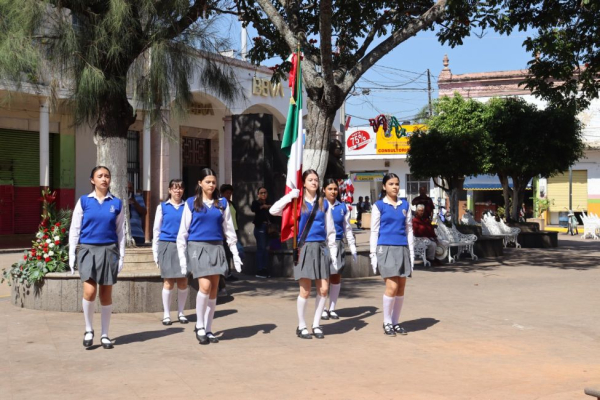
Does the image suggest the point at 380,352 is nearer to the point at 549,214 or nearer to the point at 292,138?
the point at 292,138

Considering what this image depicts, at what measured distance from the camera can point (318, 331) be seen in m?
8.02

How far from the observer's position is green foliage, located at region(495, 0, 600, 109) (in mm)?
15016

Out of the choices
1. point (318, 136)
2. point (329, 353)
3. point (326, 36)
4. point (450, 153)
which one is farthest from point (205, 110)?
point (329, 353)

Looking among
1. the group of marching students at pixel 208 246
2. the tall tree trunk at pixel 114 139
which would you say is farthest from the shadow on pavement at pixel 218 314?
the tall tree trunk at pixel 114 139

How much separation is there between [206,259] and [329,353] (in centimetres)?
153

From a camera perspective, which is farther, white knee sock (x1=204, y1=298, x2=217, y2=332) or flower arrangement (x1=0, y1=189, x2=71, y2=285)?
flower arrangement (x1=0, y1=189, x2=71, y2=285)

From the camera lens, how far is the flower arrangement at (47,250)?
9648 millimetres

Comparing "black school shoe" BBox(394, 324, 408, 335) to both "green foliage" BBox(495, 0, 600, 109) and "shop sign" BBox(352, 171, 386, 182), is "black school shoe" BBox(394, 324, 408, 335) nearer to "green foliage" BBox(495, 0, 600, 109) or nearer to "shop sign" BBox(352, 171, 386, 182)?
"green foliage" BBox(495, 0, 600, 109)

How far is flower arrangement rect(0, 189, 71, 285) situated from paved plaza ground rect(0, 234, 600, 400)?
48cm

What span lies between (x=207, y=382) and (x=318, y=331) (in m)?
2.18

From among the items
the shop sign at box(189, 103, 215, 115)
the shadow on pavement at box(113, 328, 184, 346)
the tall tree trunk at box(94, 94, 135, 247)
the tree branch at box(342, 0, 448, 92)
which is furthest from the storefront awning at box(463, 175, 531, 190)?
the shadow on pavement at box(113, 328, 184, 346)

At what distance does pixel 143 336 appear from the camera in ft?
26.4

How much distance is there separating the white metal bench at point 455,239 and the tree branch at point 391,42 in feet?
16.5

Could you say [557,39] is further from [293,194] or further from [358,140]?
[358,140]
